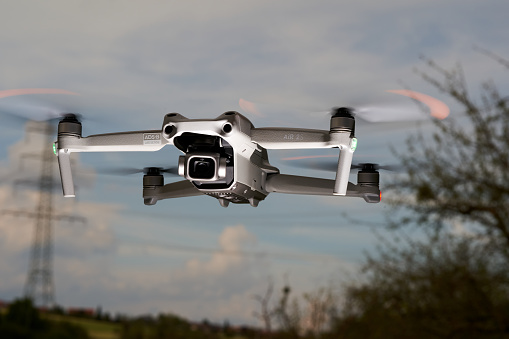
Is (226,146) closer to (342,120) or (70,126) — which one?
(342,120)

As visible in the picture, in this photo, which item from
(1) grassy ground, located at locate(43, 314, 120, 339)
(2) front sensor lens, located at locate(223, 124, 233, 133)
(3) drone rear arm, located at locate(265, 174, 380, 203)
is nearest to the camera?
(2) front sensor lens, located at locate(223, 124, 233, 133)

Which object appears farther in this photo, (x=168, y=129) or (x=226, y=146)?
(x=226, y=146)

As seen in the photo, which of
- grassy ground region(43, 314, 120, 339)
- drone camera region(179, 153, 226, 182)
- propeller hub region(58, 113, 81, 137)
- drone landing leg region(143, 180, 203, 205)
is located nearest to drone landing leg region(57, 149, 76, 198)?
propeller hub region(58, 113, 81, 137)

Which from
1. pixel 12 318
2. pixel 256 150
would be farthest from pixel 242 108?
pixel 12 318

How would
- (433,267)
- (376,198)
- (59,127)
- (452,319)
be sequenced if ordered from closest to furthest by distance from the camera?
(59,127) < (376,198) < (452,319) < (433,267)

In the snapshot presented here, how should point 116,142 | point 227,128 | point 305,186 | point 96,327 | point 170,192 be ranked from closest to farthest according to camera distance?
point 227,128 < point 116,142 < point 305,186 < point 170,192 < point 96,327

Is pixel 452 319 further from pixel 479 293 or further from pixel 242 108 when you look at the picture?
pixel 242 108

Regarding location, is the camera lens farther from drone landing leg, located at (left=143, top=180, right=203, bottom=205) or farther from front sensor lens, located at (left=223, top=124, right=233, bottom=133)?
drone landing leg, located at (left=143, top=180, right=203, bottom=205)

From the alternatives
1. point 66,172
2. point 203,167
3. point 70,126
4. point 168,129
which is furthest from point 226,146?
point 66,172

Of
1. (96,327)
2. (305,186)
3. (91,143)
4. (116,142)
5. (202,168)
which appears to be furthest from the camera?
(96,327)
